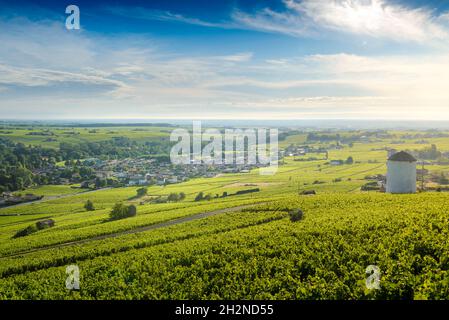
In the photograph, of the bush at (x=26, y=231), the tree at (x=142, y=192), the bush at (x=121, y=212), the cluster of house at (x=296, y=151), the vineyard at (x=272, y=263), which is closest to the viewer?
the vineyard at (x=272, y=263)

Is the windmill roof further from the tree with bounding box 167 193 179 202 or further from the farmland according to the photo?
the tree with bounding box 167 193 179 202

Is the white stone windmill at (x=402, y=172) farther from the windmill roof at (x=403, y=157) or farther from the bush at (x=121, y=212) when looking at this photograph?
the bush at (x=121, y=212)

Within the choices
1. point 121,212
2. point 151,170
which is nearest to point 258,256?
point 121,212

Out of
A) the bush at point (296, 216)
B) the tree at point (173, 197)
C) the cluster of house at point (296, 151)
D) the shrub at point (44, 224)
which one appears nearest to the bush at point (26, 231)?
the shrub at point (44, 224)

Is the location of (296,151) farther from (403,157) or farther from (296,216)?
(296,216)

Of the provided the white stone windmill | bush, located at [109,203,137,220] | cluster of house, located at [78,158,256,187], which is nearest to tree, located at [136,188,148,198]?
cluster of house, located at [78,158,256,187]

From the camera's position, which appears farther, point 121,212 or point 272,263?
point 121,212

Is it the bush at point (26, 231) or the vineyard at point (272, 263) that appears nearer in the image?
the vineyard at point (272, 263)

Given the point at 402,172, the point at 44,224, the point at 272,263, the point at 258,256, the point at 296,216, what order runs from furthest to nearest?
the point at 44,224 → the point at 402,172 → the point at 296,216 → the point at 258,256 → the point at 272,263
